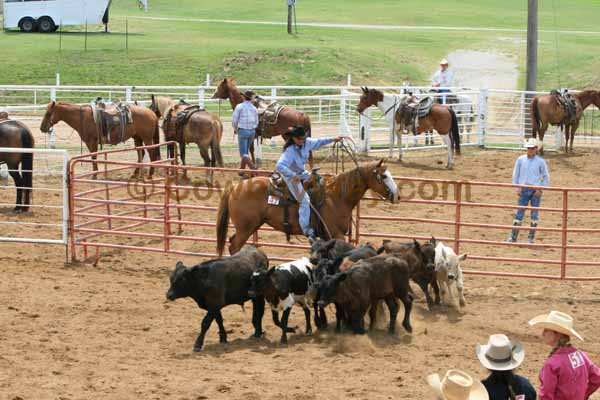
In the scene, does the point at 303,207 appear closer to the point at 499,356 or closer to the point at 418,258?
the point at 418,258

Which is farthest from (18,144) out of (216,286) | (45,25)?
(45,25)

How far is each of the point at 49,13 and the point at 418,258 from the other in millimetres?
34552

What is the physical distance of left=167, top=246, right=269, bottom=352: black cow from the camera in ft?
28.5

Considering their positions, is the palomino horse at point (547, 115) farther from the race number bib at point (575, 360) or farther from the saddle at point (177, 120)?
the race number bib at point (575, 360)

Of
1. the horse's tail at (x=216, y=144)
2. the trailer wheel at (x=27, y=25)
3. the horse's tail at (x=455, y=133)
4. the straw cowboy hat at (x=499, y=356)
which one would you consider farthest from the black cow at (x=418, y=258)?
the trailer wheel at (x=27, y=25)

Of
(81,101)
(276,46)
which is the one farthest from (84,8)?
(81,101)

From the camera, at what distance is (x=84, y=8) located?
4222cm

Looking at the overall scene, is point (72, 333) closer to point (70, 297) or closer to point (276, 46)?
point (70, 297)

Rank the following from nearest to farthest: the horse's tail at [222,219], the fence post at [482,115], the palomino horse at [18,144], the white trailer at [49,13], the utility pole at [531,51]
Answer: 1. the horse's tail at [222,219]
2. the palomino horse at [18,144]
3. the fence post at [482,115]
4. the utility pole at [531,51]
5. the white trailer at [49,13]

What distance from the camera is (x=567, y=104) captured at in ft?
69.2

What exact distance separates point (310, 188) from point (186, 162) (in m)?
9.07

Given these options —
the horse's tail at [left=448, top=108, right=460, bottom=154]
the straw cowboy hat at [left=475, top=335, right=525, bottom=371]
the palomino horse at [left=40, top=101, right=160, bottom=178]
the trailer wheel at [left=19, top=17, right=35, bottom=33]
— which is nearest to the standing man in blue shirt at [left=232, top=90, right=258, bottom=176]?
the palomino horse at [left=40, top=101, right=160, bottom=178]

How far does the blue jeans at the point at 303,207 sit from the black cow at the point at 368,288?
1.56 meters

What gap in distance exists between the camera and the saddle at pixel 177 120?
58.2 feet
